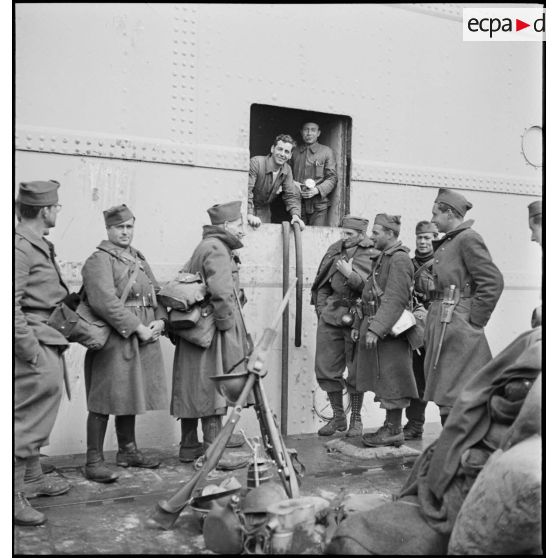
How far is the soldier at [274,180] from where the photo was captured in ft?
20.0

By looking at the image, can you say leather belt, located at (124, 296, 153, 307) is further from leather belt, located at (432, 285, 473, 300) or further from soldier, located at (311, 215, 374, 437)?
leather belt, located at (432, 285, 473, 300)

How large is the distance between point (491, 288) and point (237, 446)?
2240mm

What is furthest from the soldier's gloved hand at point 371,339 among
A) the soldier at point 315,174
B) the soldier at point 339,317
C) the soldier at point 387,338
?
the soldier at point 315,174

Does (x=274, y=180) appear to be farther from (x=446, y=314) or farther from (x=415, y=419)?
(x=415, y=419)

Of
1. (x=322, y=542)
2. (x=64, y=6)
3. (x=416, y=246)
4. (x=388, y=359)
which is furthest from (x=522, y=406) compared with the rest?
(x=64, y=6)

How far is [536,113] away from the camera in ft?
23.0

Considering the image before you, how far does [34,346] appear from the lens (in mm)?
3736

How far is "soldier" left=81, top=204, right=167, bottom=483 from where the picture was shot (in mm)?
4512

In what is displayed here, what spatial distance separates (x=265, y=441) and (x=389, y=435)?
2061 millimetres

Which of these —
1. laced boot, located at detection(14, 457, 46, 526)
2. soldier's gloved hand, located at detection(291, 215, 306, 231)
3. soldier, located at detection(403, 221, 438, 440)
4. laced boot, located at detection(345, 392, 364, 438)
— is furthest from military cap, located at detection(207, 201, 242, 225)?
laced boot, located at detection(14, 457, 46, 526)

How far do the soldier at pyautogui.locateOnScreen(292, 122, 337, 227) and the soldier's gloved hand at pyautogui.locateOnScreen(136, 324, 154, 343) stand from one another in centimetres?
228

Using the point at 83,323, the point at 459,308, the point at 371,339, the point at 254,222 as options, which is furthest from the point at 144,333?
the point at 459,308

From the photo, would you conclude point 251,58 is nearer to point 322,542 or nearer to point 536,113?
point 536,113

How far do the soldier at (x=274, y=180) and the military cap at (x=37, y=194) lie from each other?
2.12m
